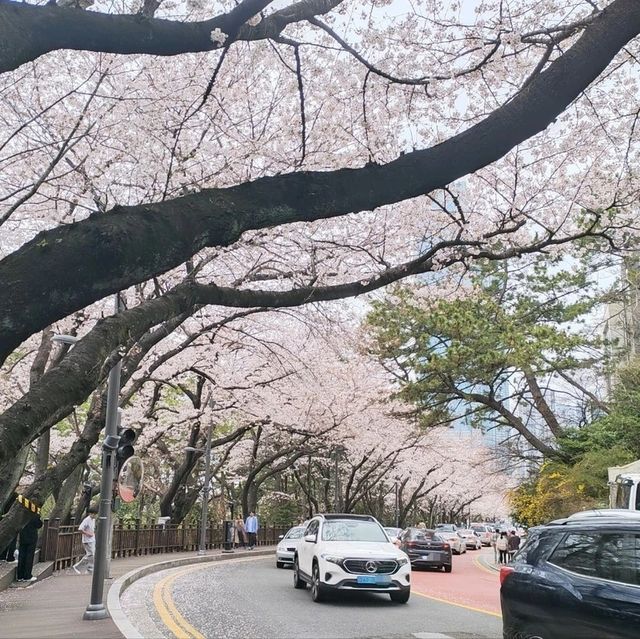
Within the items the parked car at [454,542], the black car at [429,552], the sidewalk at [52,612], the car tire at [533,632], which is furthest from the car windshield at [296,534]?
the car tire at [533,632]

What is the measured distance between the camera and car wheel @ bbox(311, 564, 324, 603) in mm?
11742

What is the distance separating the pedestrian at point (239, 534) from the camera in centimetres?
3209

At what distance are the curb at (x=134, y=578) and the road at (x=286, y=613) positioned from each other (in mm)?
256

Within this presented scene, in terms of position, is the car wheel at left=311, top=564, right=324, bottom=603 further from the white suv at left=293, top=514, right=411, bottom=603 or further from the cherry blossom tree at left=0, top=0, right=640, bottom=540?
the cherry blossom tree at left=0, top=0, right=640, bottom=540

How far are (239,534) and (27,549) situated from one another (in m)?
21.9

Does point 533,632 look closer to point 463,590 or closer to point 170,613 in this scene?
point 170,613

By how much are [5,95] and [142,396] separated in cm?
1814

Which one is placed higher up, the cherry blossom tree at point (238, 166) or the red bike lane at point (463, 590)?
the cherry blossom tree at point (238, 166)

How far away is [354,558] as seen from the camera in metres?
11.5

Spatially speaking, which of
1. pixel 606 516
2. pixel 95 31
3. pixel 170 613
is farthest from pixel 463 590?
pixel 95 31

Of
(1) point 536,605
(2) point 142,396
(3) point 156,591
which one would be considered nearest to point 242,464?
(2) point 142,396

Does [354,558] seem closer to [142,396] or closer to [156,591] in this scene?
[156,591]

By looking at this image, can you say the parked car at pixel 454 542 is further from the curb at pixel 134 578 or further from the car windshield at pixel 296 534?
the car windshield at pixel 296 534

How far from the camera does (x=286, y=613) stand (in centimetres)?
1055
